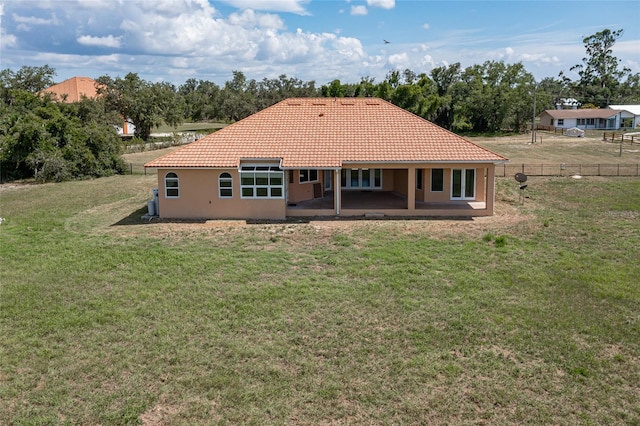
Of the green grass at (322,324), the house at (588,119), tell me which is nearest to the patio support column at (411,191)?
the green grass at (322,324)

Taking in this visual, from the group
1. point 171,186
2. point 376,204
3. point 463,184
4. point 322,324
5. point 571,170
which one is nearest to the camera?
point 322,324

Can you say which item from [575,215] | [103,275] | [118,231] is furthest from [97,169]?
[575,215]

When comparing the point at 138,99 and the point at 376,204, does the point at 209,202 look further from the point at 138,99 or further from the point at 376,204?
the point at 138,99

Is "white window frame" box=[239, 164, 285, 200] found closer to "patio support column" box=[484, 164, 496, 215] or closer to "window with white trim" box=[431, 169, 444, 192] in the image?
"window with white trim" box=[431, 169, 444, 192]

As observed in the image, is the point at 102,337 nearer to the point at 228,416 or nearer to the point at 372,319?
the point at 228,416

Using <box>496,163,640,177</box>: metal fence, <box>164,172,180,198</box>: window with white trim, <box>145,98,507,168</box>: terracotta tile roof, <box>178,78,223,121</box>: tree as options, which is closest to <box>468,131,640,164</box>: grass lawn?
<box>496,163,640,177</box>: metal fence

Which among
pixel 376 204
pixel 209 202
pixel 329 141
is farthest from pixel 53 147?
pixel 376 204
